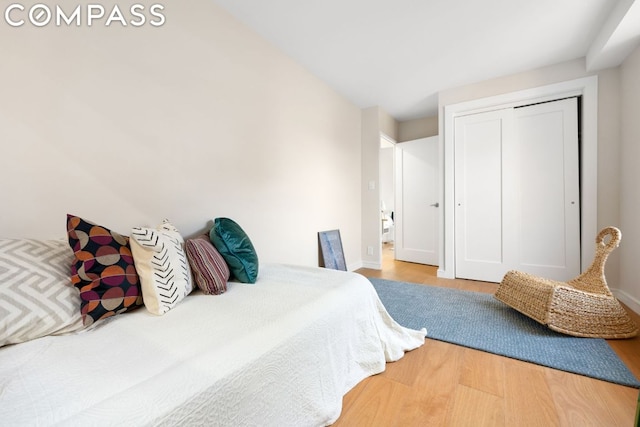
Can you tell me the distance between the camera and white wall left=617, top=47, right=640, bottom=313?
223 centimetres

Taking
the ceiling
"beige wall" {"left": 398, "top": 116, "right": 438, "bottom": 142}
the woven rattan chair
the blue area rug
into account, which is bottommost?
the blue area rug

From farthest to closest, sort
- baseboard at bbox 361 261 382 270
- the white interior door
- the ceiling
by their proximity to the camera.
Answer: the white interior door
baseboard at bbox 361 261 382 270
the ceiling

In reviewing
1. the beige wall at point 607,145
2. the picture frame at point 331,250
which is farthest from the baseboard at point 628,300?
the picture frame at point 331,250

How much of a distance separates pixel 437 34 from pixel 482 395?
2.59 m

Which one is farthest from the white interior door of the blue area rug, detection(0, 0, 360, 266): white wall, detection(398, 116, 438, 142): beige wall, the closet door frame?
detection(0, 0, 360, 266): white wall

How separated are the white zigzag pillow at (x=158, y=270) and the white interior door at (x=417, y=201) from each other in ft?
12.1

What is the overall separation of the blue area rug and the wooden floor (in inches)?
3.1

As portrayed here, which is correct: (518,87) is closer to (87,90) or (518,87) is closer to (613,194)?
(613,194)

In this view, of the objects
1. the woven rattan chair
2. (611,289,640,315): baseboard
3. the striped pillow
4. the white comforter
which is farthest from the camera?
(611,289,640,315): baseboard

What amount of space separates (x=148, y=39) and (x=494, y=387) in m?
2.64

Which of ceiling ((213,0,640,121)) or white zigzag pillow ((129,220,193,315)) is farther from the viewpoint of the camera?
ceiling ((213,0,640,121))

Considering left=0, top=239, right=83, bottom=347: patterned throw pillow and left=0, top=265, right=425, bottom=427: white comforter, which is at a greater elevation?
left=0, top=239, right=83, bottom=347: patterned throw pillow

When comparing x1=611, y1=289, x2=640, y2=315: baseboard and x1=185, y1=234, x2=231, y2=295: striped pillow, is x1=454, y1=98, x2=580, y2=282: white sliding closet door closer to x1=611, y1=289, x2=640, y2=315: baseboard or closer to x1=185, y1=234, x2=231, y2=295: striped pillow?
x1=611, y1=289, x2=640, y2=315: baseboard

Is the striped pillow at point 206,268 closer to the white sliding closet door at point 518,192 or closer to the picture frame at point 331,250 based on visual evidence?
the picture frame at point 331,250
